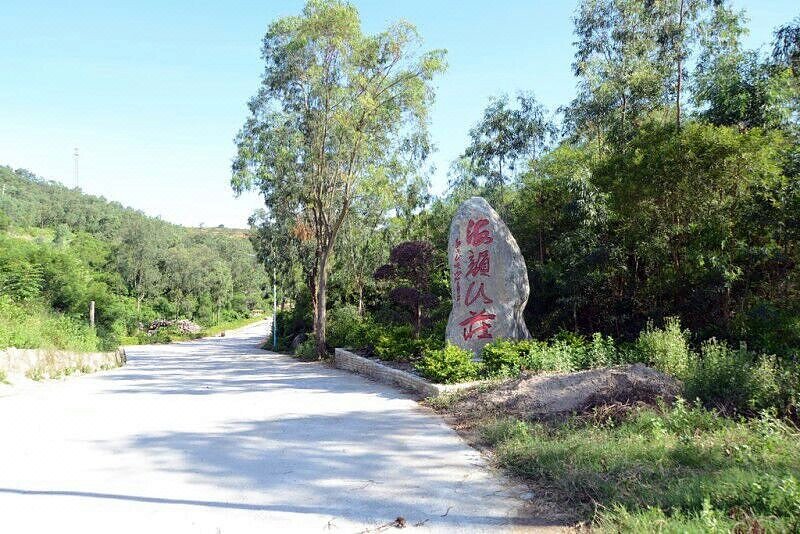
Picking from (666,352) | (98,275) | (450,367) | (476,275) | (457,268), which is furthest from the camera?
(98,275)

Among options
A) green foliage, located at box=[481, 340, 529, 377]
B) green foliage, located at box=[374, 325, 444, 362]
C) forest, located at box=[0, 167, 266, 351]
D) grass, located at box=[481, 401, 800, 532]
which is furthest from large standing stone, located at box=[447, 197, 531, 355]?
forest, located at box=[0, 167, 266, 351]

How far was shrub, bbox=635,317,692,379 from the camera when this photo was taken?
6973 millimetres

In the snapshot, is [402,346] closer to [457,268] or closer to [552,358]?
[457,268]

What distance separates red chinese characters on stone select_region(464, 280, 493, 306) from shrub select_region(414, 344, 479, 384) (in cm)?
154

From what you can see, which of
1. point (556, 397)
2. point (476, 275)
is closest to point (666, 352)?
point (556, 397)

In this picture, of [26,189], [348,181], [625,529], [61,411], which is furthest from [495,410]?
[26,189]

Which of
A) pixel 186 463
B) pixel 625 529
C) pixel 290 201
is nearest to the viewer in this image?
pixel 625 529

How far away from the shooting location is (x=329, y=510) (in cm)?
338

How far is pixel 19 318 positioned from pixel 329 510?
1143 centimetres

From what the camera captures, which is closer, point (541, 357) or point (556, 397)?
point (556, 397)

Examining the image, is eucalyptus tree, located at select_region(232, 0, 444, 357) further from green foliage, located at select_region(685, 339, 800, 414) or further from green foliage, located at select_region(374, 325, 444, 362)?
green foliage, located at select_region(685, 339, 800, 414)

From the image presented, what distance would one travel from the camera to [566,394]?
5.82 meters

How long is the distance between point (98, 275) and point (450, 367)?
2931 centimetres

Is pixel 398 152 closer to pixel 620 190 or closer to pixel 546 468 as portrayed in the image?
pixel 620 190
